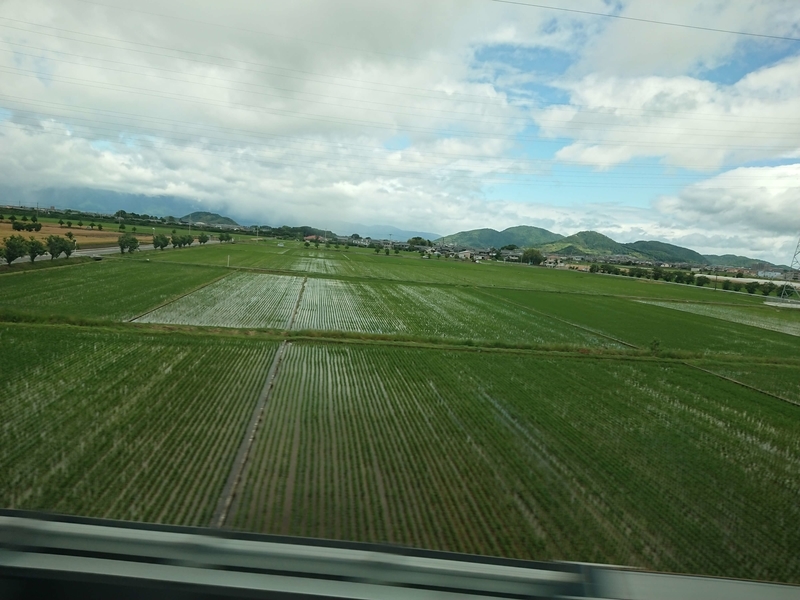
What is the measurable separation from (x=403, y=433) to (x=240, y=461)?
315 centimetres

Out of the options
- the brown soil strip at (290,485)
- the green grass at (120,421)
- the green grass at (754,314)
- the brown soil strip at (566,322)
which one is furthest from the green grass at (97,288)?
the green grass at (754,314)

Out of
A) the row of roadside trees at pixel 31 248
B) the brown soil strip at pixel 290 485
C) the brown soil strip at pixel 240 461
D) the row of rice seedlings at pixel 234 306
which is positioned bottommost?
the brown soil strip at pixel 240 461

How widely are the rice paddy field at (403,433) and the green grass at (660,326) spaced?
5.14 ft

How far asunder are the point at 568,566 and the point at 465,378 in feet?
38.3

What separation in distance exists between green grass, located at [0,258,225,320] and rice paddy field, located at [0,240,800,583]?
302 mm

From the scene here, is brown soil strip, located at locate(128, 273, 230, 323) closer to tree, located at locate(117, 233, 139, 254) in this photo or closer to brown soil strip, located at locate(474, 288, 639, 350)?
tree, located at locate(117, 233, 139, 254)

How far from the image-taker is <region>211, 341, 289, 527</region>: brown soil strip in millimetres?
6137

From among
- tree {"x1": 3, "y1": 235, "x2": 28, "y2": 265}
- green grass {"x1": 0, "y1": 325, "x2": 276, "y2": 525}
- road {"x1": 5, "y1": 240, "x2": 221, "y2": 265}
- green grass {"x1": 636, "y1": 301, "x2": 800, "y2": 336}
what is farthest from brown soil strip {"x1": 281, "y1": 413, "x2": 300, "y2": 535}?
green grass {"x1": 636, "y1": 301, "x2": 800, "y2": 336}

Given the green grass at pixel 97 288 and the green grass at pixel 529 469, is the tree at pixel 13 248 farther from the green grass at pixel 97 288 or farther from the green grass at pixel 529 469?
the green grass at pixel 529 469

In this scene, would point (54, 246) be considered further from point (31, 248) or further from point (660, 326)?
point (660, 326)

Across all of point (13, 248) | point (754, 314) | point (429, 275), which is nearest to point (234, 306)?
point (13, 248)

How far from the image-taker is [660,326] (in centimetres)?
2777

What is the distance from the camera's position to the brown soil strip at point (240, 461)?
20.1ft

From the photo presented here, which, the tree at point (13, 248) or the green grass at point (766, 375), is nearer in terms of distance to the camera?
the green grass at point (766, 375)
